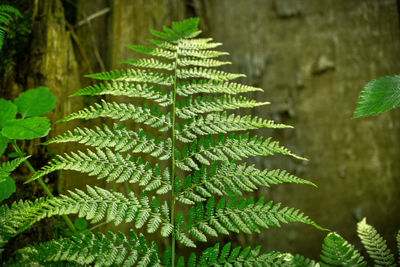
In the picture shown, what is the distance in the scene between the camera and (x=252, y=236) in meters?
2.08

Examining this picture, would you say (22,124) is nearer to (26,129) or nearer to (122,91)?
(26,129)

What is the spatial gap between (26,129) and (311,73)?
1.98 metres

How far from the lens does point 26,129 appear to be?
1.21 m

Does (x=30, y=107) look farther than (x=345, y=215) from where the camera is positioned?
No

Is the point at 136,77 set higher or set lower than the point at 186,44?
lower

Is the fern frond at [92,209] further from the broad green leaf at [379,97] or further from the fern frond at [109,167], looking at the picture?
the broad green leaf at [379,97]

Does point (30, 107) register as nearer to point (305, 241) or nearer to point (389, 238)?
point (305, 241)

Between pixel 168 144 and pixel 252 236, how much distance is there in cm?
120

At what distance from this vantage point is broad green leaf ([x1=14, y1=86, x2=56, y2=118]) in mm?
1331

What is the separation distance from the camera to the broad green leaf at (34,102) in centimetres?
133

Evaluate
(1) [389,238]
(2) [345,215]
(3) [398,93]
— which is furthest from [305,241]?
(3) [398,93]

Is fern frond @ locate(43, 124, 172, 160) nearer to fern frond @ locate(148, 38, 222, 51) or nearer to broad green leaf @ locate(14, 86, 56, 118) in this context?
broad green leaf @ locate(14, 86, 56, 118)

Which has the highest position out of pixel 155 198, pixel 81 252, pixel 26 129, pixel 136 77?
pixel 136 77

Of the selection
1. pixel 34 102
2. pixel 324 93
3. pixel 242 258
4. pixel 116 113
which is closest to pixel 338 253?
pixel 242 258
